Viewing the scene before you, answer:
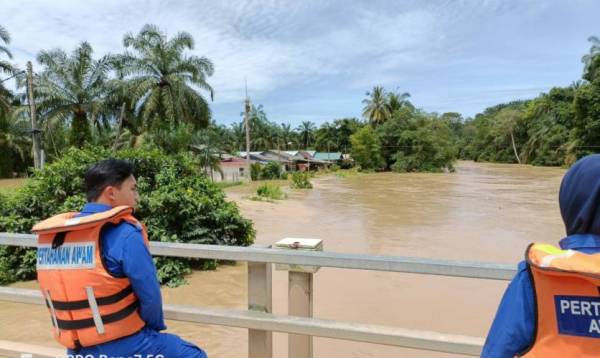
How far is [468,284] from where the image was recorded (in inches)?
314

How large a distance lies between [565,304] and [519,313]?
0.36ft

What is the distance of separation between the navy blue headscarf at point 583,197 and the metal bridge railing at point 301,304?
1.64 feet

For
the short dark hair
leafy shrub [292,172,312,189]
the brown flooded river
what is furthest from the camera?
leafy shrub [292,172,312,189]

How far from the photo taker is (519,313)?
1.17 meters

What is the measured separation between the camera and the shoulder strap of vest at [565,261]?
1069mm

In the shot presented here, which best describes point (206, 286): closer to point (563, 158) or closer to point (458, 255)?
point (458, 255)

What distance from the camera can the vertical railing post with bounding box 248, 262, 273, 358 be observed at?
2.06 meters

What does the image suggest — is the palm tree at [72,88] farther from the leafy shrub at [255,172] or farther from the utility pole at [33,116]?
the leafy shrub at [255,172]

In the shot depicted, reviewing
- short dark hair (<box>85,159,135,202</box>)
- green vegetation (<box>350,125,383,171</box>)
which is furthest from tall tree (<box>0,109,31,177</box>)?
short dark hair (<box>85,159,135,202</box>)

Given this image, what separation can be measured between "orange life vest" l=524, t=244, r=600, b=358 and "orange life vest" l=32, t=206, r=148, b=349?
1.38 metres

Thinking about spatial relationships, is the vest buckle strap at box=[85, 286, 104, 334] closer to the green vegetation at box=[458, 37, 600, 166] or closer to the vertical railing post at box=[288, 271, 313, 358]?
the vertical railing post at box=[288, 271, 313, 358]

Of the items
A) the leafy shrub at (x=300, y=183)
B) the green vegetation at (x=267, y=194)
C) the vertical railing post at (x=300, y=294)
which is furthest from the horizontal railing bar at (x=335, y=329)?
the leafy shrub at (x=300, y=183)

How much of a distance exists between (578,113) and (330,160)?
3124 centimetres

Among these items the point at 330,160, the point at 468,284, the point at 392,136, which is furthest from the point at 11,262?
the point at 330,160
